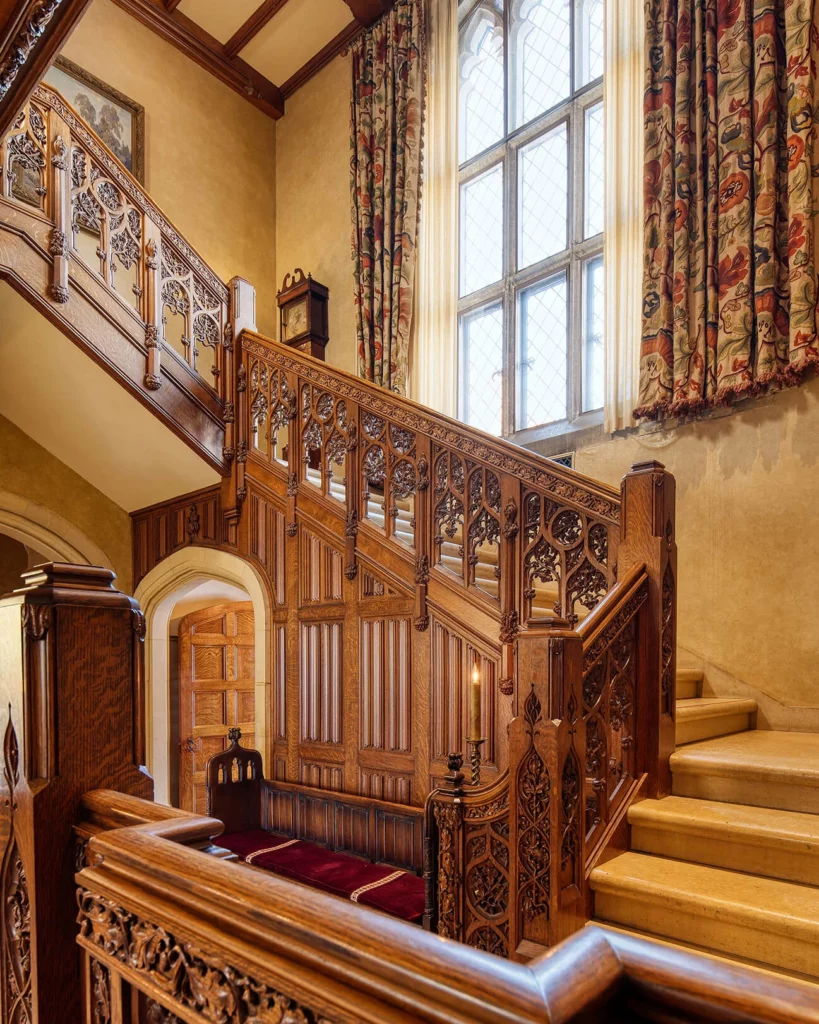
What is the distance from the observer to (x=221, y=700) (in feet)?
22.9

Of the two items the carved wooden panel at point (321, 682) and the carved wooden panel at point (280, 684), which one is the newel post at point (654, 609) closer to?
the carved wooden panel at point (321, 682)

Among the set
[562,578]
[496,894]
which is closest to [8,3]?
[562,578]

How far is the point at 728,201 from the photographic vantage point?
4.43 m

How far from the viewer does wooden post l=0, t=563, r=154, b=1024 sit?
134cm

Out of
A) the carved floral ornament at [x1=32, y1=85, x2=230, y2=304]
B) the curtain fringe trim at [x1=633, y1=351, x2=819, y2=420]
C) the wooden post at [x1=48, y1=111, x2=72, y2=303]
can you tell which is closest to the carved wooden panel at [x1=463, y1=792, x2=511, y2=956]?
the curtain fringe trim at [x1=633, y1=351, x2=819, y2=420]

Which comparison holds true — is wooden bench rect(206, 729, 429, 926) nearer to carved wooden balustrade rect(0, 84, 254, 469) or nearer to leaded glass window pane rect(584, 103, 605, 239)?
carved wooden balustrade rect(0, 84, 254, 469)

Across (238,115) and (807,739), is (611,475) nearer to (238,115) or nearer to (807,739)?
(807,739)

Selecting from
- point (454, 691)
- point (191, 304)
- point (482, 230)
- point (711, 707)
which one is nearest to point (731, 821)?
point (711, 707)

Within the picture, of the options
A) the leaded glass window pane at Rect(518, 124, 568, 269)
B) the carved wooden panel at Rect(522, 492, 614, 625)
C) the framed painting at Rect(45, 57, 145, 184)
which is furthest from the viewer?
the framed painting at Rect(45, 57, 145, 184)

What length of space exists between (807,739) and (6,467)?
577 centimetres

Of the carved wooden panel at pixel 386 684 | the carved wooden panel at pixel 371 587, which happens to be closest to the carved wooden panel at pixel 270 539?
the carved wooden panel at pixel 371 587

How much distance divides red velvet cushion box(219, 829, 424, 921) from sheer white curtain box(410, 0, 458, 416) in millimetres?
3817

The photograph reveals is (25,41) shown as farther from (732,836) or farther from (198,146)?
(198,146)

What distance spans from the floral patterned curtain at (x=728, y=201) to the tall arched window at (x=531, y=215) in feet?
2.81
